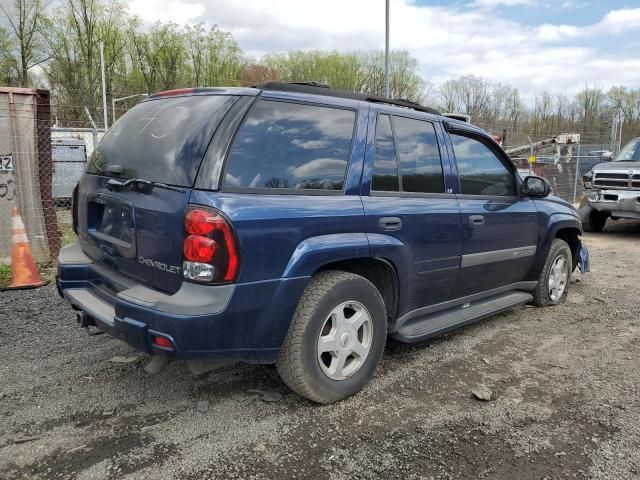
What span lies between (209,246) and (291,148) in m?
0.77

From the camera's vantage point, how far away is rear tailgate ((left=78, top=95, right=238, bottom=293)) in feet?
8.73

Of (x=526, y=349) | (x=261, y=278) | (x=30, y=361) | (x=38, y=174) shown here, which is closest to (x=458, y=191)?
(x=526, y=349)

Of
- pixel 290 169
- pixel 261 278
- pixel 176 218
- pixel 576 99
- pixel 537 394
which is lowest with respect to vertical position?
pixel 537 394

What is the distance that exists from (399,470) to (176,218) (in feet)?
5.47

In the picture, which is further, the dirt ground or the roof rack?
the roof rack

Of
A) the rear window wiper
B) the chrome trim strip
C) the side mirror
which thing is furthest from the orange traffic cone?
A: the side mirror

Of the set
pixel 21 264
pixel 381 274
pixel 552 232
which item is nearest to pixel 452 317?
pixel 381 274

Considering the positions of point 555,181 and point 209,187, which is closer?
point 209,187

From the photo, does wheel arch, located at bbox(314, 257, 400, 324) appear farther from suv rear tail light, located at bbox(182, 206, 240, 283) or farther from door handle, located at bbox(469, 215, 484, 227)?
door handle, located at bbox(469, 215, 484, 227)

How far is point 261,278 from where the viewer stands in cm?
265

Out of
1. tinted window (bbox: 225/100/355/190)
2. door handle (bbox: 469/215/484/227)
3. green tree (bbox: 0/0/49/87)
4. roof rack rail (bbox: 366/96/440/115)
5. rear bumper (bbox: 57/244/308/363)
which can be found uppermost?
green tree (bbox: 0/0/49/87)

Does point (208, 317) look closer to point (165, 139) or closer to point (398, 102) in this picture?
point (165, 139)

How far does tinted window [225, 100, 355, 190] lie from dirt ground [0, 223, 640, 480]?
1368mm

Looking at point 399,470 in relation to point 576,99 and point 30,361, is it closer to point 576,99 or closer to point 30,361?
point 30,361
